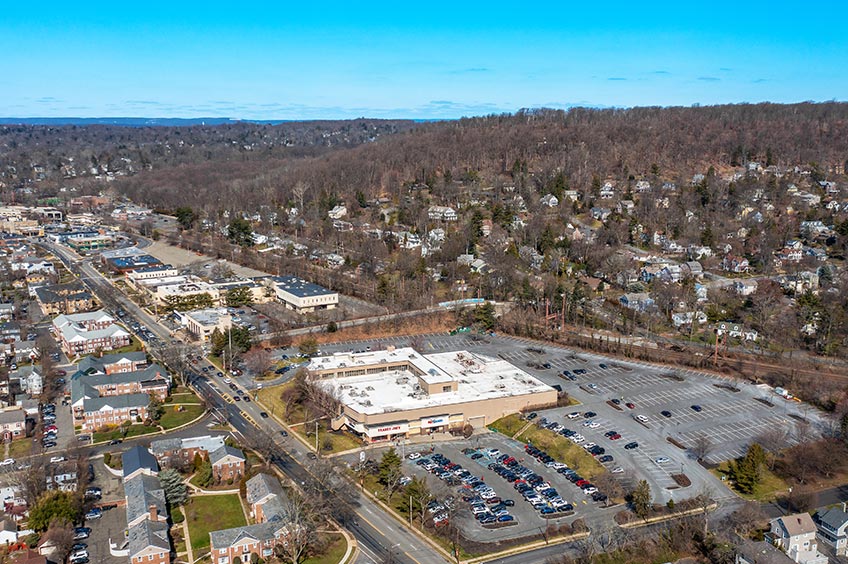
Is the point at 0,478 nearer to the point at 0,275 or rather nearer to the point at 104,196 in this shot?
the point at 0,275

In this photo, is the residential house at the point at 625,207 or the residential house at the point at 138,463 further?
the residential house at the point at 625,207

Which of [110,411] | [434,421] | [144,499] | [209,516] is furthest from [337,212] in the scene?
[144,499]

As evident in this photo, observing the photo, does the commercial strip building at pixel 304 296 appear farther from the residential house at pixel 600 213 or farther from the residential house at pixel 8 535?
the residential house at pixel 600 213

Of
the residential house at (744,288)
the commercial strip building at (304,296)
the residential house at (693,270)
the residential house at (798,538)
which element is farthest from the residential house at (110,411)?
the residential house at (744,288)

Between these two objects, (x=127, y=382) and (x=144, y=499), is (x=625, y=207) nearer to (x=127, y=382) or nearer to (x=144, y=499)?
(x=127, y=382)

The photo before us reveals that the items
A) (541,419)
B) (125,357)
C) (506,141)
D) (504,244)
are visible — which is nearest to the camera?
(541,419)

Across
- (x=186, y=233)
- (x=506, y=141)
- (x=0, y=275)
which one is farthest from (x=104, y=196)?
(x=506, y=141)
